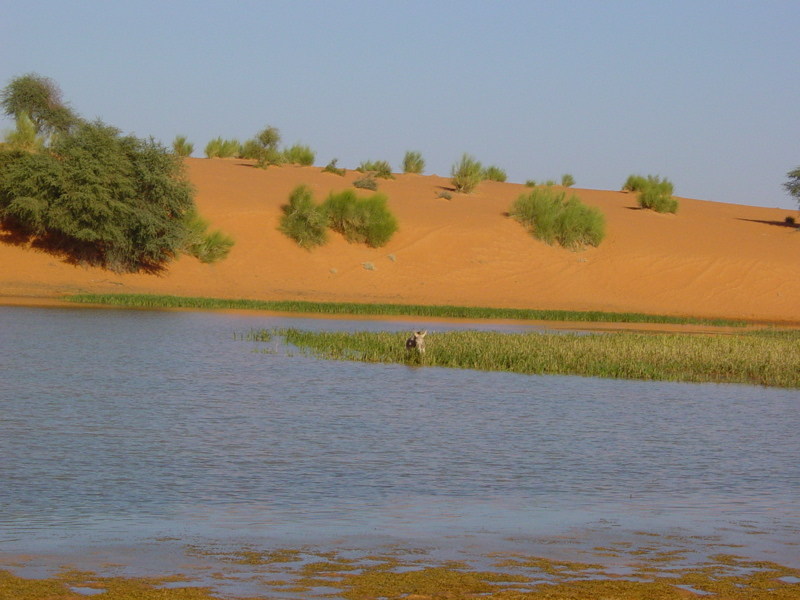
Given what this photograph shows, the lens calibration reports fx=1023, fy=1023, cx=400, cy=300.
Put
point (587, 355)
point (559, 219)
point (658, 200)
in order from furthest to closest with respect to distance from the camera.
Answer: point (658, 200) < point (559, 219) < point (587, 355)

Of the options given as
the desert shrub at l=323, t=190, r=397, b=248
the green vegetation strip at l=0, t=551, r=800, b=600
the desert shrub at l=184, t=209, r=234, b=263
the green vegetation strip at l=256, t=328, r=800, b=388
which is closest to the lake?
the green vegetation strip at l=0, t=551, r=800, b=600

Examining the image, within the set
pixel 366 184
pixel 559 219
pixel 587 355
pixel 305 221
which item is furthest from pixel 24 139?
pixel 587 355

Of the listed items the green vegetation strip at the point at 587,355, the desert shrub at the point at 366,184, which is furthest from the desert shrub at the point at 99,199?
the green vegetation strip at the point at 587,355

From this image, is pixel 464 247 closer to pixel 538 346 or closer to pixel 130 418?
pixel 538 346

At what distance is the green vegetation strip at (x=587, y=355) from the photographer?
798 inches

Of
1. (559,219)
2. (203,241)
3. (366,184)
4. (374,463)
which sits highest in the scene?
(366,184)

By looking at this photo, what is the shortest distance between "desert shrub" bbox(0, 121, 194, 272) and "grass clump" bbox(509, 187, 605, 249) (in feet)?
64.5

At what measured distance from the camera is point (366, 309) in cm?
3638

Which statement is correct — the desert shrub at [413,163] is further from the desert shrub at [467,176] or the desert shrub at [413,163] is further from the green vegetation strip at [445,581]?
the green vegetation strip at [445,581]

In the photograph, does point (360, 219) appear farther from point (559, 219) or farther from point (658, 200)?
point (658, 200)

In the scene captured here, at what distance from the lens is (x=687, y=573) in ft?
21.8

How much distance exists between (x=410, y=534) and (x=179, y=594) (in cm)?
230

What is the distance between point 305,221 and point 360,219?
2742 millimetres

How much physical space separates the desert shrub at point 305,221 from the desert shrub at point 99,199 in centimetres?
669
